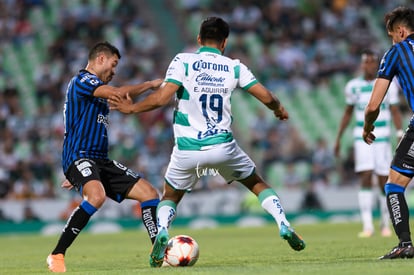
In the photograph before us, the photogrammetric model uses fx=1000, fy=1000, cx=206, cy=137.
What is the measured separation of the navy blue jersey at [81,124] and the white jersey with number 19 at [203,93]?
3.30 ft

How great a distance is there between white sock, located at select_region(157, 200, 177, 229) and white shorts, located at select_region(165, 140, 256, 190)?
0.19m

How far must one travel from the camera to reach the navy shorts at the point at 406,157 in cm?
912

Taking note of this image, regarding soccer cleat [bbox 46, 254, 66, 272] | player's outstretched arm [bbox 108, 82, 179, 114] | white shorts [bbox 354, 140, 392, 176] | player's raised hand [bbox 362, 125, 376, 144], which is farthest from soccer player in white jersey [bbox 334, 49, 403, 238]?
soccer cleat [bbox 46, 254, 66, 272]

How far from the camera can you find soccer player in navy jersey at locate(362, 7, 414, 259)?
904 centimetres

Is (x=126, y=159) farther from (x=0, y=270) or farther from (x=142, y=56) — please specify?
(x=0, y=270)

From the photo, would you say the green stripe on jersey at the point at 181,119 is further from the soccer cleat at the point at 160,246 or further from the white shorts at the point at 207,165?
the soccer cleat at the point at 160,246

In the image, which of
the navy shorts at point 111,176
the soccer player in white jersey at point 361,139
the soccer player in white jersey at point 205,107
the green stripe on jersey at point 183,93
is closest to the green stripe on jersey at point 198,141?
the soccer player in white jersey at point 205,107

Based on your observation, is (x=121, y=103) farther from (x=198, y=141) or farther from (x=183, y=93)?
(x=198, y=141)

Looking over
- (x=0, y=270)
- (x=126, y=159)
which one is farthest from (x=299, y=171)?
(x=0, y=270)

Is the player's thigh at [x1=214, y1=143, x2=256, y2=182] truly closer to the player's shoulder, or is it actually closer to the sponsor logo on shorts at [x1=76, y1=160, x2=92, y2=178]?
the sponsor logo on shorts at [x1=76, y1=160, x2=92, y2=178]

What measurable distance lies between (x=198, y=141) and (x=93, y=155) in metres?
1.27

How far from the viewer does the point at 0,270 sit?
33.0 feet

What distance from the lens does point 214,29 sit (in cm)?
914

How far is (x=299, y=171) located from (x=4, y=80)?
24.1 ft
